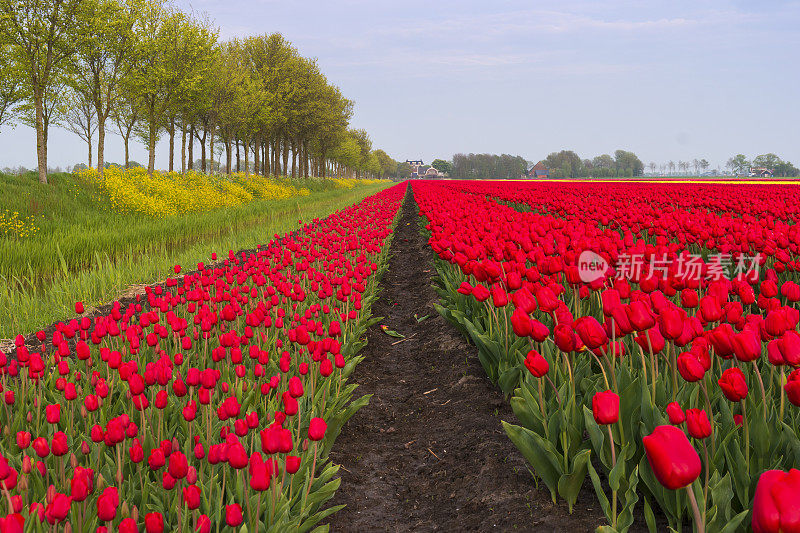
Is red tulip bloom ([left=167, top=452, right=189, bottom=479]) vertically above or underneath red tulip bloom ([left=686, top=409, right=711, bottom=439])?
underneath

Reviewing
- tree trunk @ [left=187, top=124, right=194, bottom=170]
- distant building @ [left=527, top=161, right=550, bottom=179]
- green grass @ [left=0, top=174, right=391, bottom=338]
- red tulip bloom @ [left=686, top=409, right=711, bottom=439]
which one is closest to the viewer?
red tulip bloom @ [left=686, top=409, right=711, bottom=439]

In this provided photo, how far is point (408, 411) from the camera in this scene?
452 cm

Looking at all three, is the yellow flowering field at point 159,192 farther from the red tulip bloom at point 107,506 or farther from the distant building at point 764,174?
the distant building at point 764,174

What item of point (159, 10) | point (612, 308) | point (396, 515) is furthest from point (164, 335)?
point (159, 10)

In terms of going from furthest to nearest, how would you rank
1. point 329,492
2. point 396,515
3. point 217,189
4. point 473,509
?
point 217,189, point 396,515, point 473,509, point 329,492

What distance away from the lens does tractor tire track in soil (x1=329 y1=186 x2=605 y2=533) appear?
9.12 feet

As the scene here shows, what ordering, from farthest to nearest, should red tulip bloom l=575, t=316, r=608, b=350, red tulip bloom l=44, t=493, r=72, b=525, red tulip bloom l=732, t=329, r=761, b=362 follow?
red tulip bloom l=575, t=316, r=608, b=350 < red tulip bloom l=732, t=329, r=761, b=362 < red tulip bloom l=44, t=493, r=72, b=525

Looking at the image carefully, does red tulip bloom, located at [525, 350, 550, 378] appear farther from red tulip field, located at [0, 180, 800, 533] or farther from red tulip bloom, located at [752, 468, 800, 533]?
red tulip bloom, located at [752, 468, 800, 533]

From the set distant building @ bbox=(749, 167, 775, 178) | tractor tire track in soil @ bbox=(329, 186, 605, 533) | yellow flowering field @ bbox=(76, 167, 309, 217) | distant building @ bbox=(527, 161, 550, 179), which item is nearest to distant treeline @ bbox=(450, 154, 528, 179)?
distant building @ bbox=(527, 161, 550, 179)

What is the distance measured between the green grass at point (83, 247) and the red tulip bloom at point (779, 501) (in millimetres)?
5835

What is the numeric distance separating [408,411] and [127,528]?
2.95 metres

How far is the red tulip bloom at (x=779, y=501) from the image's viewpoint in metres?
1.20

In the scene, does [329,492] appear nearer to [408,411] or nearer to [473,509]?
[473,509]

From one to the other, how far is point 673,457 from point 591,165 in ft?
596
